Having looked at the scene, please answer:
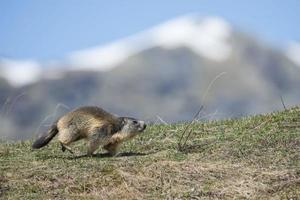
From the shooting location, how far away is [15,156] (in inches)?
552

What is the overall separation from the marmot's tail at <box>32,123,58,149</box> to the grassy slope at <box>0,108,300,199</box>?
0.16 meters

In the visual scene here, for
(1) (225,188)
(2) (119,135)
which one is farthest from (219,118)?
(1) (225,188)

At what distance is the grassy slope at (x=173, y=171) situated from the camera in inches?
451

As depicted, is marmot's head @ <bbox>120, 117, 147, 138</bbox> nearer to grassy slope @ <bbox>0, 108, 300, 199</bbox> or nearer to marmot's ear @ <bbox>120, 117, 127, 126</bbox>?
marmot's ear @ <bbox>120, 117, 127, 126</bbox>

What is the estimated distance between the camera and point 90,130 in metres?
14.3

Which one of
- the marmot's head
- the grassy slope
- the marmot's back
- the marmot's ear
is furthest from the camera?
the marmot's ear

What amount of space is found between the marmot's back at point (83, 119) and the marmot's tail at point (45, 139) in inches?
5.6

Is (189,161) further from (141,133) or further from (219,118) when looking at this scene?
(219,118)

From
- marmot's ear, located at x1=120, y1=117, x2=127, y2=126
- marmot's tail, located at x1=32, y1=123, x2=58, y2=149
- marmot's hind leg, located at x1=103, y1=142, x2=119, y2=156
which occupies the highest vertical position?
marmot's ear, located at x1=120, y1=117, x2=127, y2=126

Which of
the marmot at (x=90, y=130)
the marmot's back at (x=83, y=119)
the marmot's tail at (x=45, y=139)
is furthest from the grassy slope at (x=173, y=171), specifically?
the marmot's back at (x=83, y=119)

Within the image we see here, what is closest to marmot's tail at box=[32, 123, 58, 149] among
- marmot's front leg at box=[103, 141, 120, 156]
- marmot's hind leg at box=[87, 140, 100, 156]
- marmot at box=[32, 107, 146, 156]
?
marmot at box=[32, 107, 146, 156]

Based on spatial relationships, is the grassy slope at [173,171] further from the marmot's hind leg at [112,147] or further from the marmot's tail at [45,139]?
the marmot's hind leg at [112,147]

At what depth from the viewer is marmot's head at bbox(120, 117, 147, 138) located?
14633 millimetres

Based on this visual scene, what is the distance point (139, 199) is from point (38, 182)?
5.43 feet
